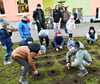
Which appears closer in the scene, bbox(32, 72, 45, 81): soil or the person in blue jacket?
bbox(32, 72, 45, 81): soil

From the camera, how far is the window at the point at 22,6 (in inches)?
491

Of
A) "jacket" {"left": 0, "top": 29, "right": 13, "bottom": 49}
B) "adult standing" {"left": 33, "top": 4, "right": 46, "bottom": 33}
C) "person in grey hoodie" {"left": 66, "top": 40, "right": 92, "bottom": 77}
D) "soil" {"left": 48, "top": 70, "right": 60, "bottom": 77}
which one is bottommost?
"soil" {"left": 48, "top": 70, "right": 60, "bottom": 77}

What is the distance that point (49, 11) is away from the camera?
598 inches

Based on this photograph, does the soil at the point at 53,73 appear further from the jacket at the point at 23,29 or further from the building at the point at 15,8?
→ the building at the point at 15,8

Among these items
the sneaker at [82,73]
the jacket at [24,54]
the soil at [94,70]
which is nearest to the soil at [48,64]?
the sneaker at [82,73]

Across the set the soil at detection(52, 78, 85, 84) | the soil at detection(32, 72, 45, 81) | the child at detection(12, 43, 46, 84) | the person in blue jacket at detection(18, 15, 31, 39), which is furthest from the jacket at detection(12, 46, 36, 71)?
the person in blue jacket at detection(18, 15, 31, 39)

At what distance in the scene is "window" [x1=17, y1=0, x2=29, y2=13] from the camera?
12477 mm

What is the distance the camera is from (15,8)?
1222cm

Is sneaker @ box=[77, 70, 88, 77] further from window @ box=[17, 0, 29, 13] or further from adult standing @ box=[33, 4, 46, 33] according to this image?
window @ box=[17, 0, 29, 13]

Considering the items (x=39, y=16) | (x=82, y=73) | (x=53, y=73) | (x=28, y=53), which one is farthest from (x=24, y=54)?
(x=39, y=16)

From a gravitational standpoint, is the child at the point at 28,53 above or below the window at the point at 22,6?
below

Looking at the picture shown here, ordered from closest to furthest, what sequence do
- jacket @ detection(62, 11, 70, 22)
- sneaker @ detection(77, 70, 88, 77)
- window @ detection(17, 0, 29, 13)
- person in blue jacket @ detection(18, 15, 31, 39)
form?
sneaker @ detection(77, 70, 88, 77)
person in blue jacket @ detection(18, 15, 31, 39)
jacket @ detection(62, 11, 70, 22)
window @ detection(17, 0, 29, 13)

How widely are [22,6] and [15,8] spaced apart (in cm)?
78

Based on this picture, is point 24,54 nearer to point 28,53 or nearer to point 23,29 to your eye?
point 28,53
